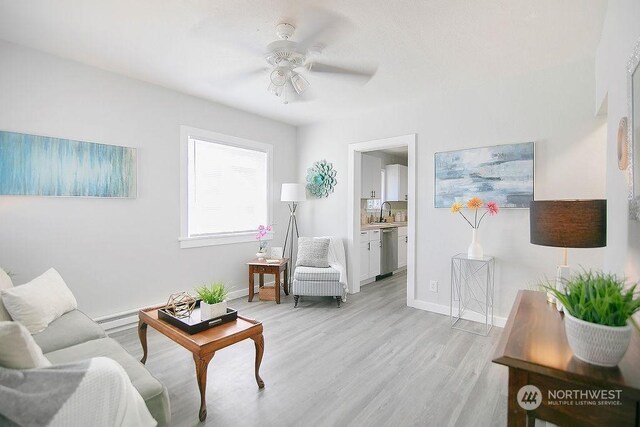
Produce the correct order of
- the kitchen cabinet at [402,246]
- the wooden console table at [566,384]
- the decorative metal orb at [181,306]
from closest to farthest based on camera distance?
1. the wooden console table at [566,384]
2. the decorative metal orb at [181,306]
3. the kitchen cabinet at [402,246]

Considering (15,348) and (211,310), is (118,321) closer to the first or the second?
(211,310)

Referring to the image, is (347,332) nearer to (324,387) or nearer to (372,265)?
(324,387)

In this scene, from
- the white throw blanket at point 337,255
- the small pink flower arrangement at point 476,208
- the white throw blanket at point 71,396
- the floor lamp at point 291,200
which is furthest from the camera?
the floor lamp at point 291,200

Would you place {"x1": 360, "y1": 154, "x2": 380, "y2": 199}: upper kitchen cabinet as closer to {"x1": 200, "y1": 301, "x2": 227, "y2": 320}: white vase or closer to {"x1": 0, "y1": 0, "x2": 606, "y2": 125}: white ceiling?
{"x1": 0, "y1": 0, "x2": 606, "y2": 125}: white ceiling

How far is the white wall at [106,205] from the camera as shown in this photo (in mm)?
2576

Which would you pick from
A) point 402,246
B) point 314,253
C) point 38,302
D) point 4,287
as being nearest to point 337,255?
point 314,253

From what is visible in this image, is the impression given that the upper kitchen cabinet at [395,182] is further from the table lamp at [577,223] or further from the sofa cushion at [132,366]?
the sofa cushion at [132,366]

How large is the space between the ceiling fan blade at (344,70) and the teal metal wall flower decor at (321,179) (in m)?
1.87

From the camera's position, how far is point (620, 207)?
1.59 meters

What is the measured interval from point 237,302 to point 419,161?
2.94m

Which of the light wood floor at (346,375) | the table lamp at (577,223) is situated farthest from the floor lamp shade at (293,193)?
the table lamp at (577,223)

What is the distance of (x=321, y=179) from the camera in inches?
185

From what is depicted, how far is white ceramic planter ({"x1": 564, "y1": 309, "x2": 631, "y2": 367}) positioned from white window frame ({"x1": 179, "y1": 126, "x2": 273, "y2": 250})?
11.9ft

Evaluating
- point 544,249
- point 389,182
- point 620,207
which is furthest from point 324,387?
point 389,182
